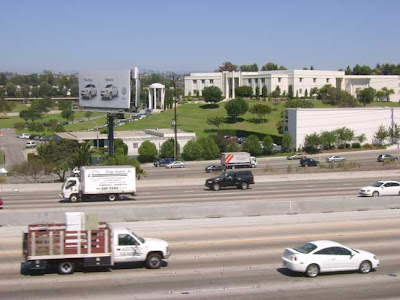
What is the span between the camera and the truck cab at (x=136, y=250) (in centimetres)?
1909

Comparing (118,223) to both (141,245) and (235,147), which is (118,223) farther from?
(235,147)

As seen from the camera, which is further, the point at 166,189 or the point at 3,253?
the point at 166,189

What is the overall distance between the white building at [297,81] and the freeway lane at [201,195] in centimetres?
11378

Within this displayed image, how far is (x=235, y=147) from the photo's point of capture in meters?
89.3

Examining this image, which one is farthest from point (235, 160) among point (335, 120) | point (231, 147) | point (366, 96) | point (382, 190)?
point (366, 96)

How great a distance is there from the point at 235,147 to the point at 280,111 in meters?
43.9

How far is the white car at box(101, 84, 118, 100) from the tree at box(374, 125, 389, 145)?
4735 centimetres

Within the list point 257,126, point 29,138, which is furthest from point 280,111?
point 29,138

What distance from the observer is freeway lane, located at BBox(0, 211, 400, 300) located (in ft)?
54.3

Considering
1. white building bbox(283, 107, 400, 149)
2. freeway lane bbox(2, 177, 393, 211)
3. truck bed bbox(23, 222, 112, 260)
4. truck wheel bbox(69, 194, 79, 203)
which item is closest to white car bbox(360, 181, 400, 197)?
freeway lane bbox(2, 177, 393, 211)

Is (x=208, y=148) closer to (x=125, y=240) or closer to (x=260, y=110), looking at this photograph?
(x=260, y=110)

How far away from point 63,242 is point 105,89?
5652cm

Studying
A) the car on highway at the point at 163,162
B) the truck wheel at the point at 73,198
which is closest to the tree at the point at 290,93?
the car on highway at the point at 163,162

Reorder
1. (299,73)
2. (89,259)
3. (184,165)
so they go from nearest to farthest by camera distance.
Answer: (89,259) → (184,165) → (299,73)
